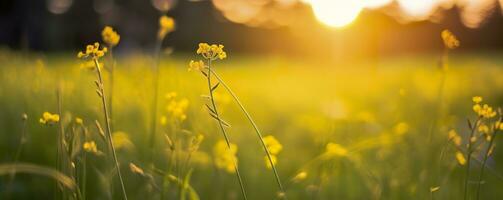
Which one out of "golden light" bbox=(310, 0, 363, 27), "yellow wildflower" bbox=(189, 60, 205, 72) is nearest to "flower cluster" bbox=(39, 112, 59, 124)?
"yellow wildflower" bbox=(189, 60, 205, 72)

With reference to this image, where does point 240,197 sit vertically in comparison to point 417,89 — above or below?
below

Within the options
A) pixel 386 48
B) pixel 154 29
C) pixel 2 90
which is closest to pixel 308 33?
pixel 386 48

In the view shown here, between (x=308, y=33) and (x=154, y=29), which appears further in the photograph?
(x=308, y=33)

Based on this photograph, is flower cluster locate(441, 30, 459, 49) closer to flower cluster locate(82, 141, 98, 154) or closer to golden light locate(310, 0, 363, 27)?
flower cluster locate(82, 141, 98, 154)

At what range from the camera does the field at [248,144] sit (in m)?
1.89

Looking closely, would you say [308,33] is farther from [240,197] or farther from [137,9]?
[240,197]

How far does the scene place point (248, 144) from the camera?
387cm

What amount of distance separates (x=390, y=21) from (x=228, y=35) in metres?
Answer: 8.80

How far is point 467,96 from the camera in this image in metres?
5.75

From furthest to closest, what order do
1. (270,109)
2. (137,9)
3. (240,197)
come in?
(137,9) → (270,109) → (240,197)

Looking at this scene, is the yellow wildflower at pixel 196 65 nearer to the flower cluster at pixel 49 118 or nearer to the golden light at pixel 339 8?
the flower cluster at pixel 49 118

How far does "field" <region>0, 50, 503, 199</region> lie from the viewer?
189cm

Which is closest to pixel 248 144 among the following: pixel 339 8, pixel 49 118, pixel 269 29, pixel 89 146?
pixel 89 146

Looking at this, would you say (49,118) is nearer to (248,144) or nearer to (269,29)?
(248,144)
